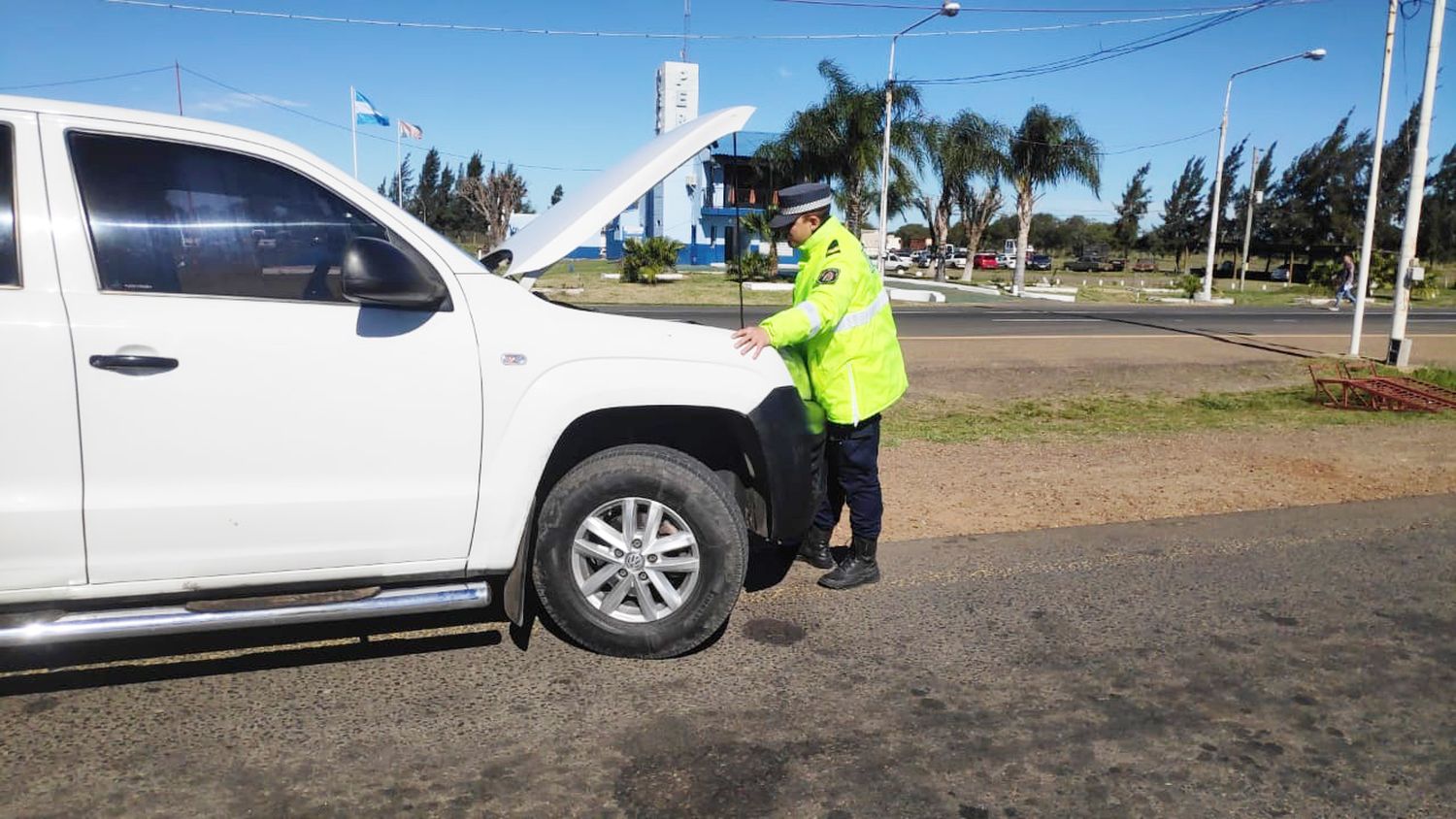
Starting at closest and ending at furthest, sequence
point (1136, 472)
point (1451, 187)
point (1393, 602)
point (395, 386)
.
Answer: point (395, 386) → point (1393, 602) → point (1136, 472) → point (1451, 187)

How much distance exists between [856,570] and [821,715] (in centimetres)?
140

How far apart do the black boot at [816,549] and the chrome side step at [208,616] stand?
1.94 m

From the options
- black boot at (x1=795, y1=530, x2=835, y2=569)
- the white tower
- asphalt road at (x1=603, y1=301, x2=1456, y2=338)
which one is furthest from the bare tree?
black boot at (x1=795, y1=530, x2=835, y2=569)

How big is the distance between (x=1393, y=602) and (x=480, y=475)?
13.2 feet

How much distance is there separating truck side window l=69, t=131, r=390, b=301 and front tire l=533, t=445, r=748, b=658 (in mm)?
1081

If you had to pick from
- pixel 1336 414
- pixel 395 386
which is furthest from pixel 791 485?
pixel 1336 414

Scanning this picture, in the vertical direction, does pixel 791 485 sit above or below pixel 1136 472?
above

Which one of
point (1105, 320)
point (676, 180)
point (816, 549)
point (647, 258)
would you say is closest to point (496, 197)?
point (676, 180)

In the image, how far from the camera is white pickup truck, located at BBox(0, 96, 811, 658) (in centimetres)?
311

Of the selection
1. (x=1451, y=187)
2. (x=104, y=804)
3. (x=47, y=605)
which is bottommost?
(x=104, y=804)

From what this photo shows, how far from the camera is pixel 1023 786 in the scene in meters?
3.06

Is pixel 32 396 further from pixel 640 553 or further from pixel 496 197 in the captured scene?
pixel 496 197

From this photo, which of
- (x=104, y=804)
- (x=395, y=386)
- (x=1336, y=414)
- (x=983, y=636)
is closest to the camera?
(x=104, y=804)

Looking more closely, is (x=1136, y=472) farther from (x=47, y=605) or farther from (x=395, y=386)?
(x=47, y=605)
